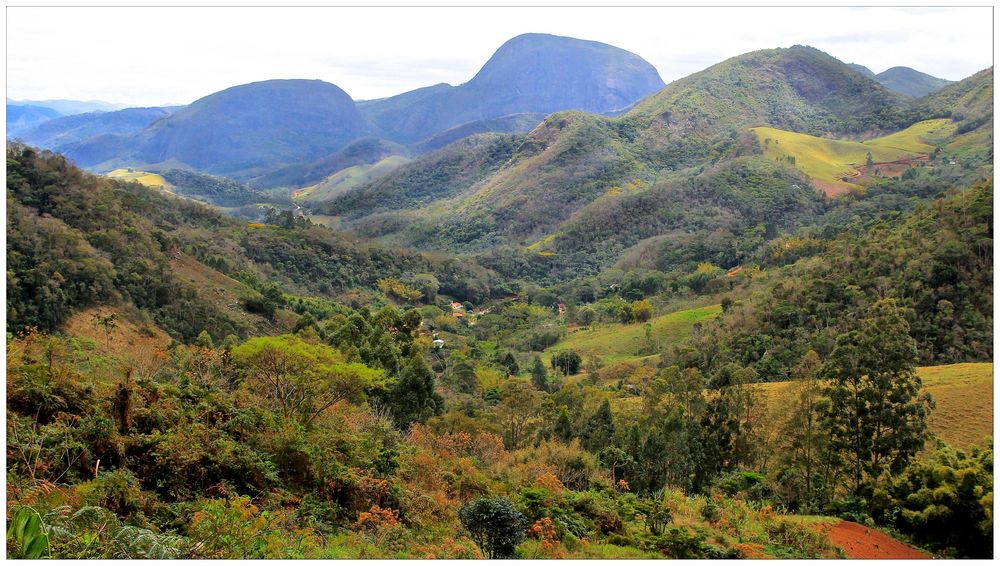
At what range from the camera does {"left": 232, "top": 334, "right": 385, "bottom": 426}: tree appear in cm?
1535


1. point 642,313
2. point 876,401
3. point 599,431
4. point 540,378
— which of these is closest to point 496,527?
point 876,401

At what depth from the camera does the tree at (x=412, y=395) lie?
77.4ft

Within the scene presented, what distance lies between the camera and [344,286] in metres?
68.8

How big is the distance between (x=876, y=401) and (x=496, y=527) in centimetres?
1021

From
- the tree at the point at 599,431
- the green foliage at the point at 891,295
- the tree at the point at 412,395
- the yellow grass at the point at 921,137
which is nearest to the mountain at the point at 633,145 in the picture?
the yellow grass at the point at 921,137

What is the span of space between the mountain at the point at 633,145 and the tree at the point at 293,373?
90.3m

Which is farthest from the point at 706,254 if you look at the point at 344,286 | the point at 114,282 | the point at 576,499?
the point at 576,499

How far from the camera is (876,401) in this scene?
15.5 metres

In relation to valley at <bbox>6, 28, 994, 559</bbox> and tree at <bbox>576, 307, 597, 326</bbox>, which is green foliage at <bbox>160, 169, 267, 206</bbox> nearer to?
valley at <bbox>6, 28, 994, 559</bbox>

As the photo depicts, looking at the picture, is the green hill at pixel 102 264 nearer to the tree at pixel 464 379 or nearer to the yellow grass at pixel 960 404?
the tree at pixel 464 379

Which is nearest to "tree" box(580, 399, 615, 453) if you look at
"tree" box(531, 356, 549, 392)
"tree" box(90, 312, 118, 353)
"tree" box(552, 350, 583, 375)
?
"tree" box(531, 356, 549, 392)

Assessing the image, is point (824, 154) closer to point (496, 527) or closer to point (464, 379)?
point (464, 379)

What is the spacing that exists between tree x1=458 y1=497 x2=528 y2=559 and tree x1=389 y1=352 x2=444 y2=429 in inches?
533

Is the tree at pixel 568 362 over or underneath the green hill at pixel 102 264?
underneath
